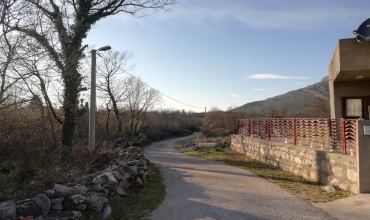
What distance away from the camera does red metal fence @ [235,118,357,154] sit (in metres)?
9.70

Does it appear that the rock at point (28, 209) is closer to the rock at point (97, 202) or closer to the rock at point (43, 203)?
the rock at point (43, 203)

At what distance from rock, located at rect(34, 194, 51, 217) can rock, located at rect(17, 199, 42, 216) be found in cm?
6

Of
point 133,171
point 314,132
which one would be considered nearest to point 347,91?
point 314,132

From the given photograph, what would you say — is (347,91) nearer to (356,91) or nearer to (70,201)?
(356,91)

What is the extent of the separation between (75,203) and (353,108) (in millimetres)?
13813

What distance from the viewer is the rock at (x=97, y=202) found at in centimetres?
691

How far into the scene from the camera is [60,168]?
933 cm

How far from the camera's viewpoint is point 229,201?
8711 millimetres

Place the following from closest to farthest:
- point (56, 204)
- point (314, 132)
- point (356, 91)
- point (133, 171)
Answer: point (56, 204) < point (133, 171) < point (314, 132) < point (356, 91)

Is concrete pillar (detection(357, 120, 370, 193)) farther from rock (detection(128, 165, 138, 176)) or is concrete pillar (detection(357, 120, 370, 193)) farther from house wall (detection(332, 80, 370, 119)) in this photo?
house wall (detection(332, 80, 370, 119))

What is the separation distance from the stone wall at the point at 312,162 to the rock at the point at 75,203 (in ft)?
21.9

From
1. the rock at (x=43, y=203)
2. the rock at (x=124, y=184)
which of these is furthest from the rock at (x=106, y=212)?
the rock at (x=124, y=184)

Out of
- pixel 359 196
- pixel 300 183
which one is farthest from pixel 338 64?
pixel 359 196

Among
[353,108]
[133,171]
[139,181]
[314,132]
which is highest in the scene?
[353,108]
